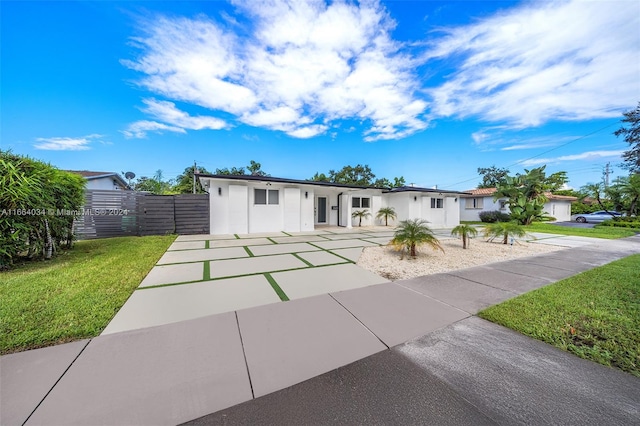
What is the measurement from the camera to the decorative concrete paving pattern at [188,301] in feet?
8.95

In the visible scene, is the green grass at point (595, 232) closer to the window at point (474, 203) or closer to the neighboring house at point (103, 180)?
the window at point (474, 203)

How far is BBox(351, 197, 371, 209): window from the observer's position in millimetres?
15316

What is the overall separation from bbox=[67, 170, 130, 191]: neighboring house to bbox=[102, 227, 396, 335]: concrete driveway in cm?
1162

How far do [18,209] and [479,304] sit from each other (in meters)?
8.74

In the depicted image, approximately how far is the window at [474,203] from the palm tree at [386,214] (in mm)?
12180

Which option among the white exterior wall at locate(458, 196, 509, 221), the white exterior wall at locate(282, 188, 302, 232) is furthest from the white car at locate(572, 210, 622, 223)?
the white exterior wall at locate(282, 188, 302, 232)

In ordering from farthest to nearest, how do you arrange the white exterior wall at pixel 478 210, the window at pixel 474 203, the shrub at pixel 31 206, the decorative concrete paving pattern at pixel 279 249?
the window at pixel 474 203, the white exterior wall at pixel 478 210, the decorative concrete paving pattern at pixel 279 249, the shrub at pixel 31 206

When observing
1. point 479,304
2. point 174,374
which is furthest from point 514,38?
point 174,374

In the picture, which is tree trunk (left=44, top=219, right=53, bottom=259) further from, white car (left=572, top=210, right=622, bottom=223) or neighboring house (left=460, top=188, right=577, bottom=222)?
white car (left=572, top=210, right=622, bottom=223)

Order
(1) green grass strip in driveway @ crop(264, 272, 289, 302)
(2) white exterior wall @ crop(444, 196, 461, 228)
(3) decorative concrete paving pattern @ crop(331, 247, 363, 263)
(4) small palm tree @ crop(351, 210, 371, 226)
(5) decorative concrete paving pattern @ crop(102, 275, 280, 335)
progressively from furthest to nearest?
(2) white exterior wall @ crop(444, 196, 461, 228), (4) small palm tree @ crop(351, 210, 371, 226), (3) decorative concrete paving pattern @ crop(331, 247, 363, 263), (1) green grass strip in driveway @ crop(264, 272, 289, 302), (5) decorative concrete paving pattern @ crop(102, 275, 280, 335)

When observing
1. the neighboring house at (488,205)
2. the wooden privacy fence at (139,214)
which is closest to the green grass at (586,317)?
the wooden privacy fence at (139,214)

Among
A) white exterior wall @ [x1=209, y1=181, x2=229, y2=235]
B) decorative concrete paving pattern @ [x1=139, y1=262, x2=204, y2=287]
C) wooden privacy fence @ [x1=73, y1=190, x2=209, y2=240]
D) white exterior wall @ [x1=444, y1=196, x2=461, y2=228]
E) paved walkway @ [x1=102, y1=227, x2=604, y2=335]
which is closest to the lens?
paved walkway @ [x1=102, y1=227, x2=604, y2=335]

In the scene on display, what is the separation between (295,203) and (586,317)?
10.7 m

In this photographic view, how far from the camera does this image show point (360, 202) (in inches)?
611
